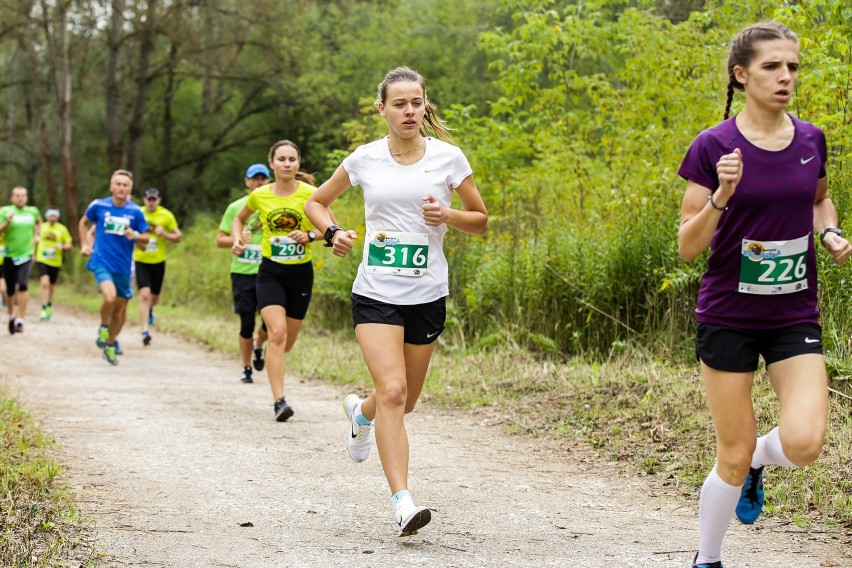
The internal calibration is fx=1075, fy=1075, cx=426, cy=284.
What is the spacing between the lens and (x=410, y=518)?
4801 mm

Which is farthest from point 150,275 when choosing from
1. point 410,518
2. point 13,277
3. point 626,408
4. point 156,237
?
point 410,518

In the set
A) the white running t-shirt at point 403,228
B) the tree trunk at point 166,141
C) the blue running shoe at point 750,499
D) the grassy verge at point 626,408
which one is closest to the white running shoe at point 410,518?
the white running t-shirt at point 403,228

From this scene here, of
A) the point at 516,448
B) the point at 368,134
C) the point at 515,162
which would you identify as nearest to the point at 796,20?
the point at 516,448

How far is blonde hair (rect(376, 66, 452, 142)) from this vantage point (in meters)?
5.37

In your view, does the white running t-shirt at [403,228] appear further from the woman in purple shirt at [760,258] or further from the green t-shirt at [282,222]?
Result: the green t-shirt at [282,222]

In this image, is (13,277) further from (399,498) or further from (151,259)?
(399,498)

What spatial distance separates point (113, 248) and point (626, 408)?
25.9 ft

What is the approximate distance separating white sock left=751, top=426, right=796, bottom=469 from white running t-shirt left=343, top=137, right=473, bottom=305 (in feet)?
5.81

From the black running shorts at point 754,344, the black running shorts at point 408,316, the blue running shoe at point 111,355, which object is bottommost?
the blue running shoe at point 111,355

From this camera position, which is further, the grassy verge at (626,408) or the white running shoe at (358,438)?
the white running shoe at (358,438)

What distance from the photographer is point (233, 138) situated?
41.2 m

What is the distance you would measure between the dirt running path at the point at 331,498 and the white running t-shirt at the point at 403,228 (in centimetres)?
118

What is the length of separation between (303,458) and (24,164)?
41.6 metres

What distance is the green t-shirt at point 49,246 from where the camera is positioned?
20641 millimetres
